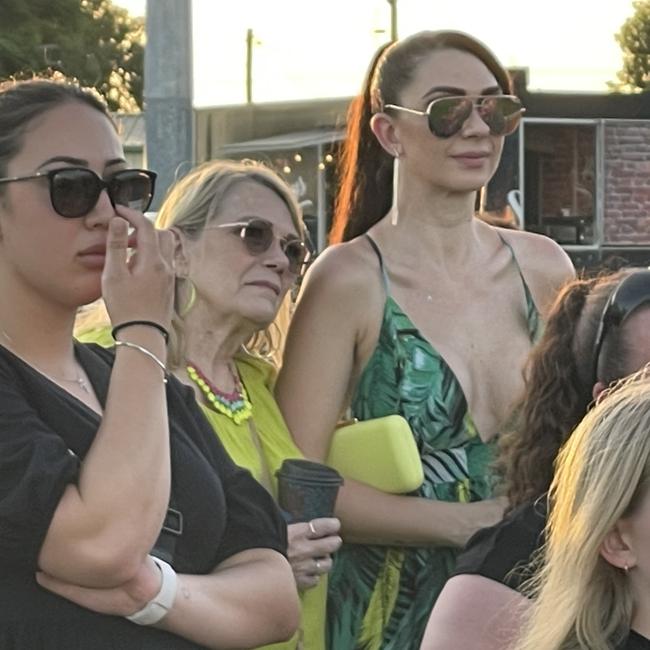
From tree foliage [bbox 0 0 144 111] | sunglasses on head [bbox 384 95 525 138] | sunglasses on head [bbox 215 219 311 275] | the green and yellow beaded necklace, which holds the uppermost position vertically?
tree foliage [bbox 0 0 144 111]

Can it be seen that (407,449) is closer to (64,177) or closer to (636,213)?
(64,177)

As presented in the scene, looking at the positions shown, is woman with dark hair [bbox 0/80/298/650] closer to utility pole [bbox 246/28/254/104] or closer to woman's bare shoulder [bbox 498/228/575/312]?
woman's bare shoulder [bbox 498/228/575/312]

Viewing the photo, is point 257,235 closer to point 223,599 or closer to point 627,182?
point 223,599

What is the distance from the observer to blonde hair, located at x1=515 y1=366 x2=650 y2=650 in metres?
2.13

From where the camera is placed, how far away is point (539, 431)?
274cm

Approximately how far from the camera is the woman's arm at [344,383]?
335 centimetres

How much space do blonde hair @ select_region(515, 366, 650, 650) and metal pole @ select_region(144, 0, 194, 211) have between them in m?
5.85

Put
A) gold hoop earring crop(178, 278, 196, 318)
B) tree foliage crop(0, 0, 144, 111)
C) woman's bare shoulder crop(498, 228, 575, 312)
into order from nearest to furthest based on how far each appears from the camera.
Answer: gold hoop earring crop(178, 278, 196, 318) < woman's bare shoulder crop(498, 228, 575, 312) < tree foliage crop(0, 0, 144, 111)

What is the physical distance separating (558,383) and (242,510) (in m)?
0.58

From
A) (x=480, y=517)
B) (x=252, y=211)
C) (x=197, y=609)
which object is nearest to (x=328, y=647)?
(x=480, y=517)

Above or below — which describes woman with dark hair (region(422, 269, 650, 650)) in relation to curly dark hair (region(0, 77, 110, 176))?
below

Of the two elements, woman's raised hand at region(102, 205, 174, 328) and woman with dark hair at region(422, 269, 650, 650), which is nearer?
woman's raised hand at region(102, 205, 174, 328)

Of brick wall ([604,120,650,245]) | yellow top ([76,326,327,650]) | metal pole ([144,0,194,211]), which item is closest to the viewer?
yellow top ([76,326,327,650])

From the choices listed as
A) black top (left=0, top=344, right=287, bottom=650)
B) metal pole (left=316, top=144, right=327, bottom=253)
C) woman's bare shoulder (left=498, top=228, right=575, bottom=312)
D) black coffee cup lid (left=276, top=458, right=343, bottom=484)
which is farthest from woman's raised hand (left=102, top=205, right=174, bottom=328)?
metal pole (left=316, top=144, right=327, bottom=253)
